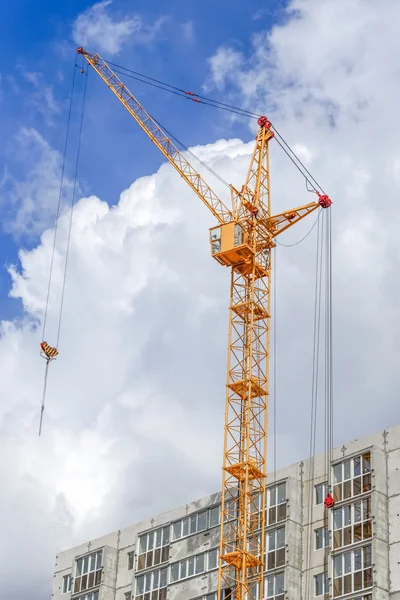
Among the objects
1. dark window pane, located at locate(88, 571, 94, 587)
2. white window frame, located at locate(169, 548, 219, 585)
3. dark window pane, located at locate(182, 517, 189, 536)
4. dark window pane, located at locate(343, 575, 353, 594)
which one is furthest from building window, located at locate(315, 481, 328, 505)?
dark window pane, located at locate(88, 571, 94, 587)

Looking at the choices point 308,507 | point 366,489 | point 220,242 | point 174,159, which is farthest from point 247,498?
point 174,159

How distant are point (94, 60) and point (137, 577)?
49784mm

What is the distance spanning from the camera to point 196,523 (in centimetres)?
10431

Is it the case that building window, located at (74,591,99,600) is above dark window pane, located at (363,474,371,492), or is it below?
above

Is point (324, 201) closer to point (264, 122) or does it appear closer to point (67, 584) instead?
point (264, 122)

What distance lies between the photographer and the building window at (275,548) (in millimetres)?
94188

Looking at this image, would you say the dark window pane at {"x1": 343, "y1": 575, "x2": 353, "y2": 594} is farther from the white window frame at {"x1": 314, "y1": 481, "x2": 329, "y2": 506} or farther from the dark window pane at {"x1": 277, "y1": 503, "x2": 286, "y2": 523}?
the dark window pane at {"x1": 277, "y1": 503, "x2": 286, "y2": 523}

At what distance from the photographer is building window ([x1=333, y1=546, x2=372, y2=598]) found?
3396 inches

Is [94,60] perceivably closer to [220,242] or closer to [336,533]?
[220,242]

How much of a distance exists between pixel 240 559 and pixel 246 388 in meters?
14.4

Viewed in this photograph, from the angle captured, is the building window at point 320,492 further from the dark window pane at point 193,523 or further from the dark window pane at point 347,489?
the dark window pane at point 193,523

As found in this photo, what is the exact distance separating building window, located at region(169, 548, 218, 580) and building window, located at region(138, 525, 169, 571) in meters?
2.08

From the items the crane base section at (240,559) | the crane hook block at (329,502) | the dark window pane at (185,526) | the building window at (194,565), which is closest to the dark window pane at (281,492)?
the crane base section at (240,559)

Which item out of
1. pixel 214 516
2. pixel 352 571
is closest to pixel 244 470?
pixel 214 516
